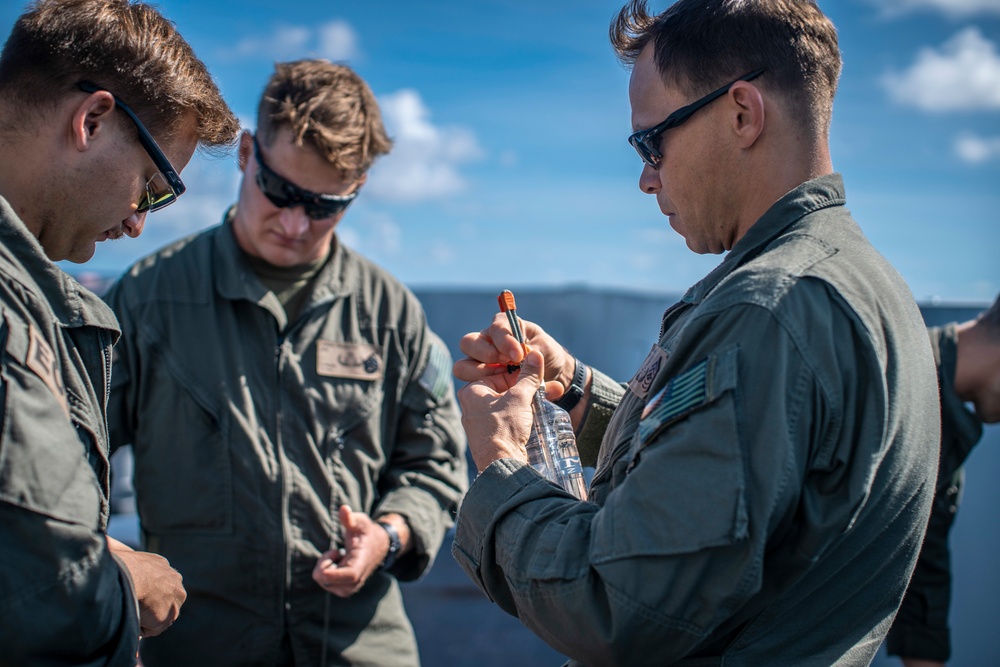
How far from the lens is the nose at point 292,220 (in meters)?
2.92

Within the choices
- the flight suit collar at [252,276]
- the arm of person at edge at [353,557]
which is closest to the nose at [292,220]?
the flight suit collar at [252,276]

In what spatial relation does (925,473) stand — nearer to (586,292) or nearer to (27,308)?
(27,308)

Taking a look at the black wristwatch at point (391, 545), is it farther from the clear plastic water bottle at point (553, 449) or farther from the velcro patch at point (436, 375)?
the clear plastic water bottle at point (553, 449)

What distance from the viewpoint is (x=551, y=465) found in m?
1.95

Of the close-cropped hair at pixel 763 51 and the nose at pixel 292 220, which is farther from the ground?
the close-cropped hair at pixel 763 51

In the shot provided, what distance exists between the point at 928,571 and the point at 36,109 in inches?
135

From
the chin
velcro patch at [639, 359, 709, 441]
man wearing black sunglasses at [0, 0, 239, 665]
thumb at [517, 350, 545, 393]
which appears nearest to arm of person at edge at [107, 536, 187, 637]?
man wearing black sunglasses at [0, 0, 239, 665]

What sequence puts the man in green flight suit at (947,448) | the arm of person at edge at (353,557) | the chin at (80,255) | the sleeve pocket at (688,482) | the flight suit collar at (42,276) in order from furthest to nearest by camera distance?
the man in green flight suit at (947,448)
the arm of person at edge at (353,557)
the chin at (80,255)
the flight suit collar at (42,276)
the sleeve pocket at (688,482)

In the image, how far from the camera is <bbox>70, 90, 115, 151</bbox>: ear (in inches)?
65.3

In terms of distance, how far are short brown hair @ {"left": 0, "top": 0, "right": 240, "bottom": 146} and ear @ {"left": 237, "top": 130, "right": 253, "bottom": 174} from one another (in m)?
1.19

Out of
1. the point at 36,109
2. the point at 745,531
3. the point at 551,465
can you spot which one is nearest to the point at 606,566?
the point at 745,531

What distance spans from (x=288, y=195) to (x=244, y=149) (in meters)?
0.36

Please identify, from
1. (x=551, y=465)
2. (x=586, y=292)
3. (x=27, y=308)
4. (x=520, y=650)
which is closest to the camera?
(x=27, y=308)

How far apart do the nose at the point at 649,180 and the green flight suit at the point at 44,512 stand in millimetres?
1272
